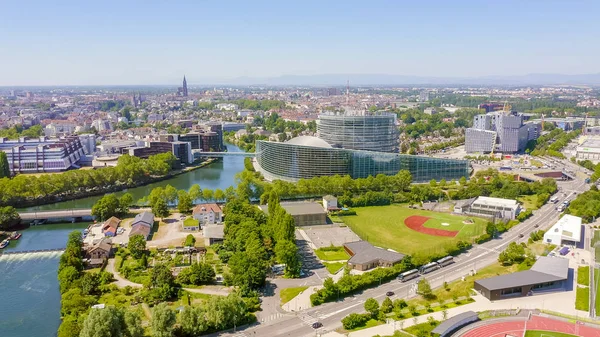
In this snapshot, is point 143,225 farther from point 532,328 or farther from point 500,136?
point 500,136

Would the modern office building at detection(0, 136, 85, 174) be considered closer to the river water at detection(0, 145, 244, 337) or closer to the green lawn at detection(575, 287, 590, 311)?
the river water at detection(0, 145, 244, 337)

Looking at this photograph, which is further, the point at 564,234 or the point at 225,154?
the point at 225,154

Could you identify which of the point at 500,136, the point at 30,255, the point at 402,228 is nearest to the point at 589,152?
the point at 500,136

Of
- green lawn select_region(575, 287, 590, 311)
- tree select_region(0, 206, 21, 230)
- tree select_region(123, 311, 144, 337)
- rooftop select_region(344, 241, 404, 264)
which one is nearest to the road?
rooftop select_region(344, 241, 404, 264)

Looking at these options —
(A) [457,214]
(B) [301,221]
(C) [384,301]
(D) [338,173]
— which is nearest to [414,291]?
(C) [384,301]

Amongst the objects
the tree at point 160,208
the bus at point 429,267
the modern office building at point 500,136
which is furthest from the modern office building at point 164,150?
the bus at point 429,267
